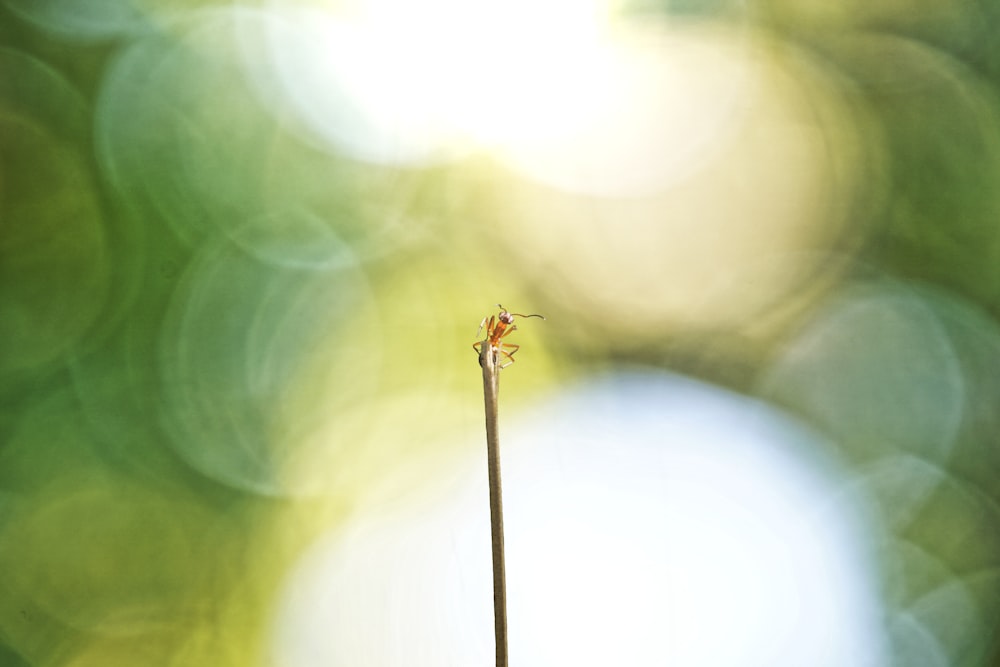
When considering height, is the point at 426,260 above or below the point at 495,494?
above

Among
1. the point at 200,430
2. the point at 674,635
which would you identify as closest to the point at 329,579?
the point at 200,430

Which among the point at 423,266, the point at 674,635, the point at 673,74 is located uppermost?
the point at 673,74

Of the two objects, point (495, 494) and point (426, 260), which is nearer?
point (495, 494)

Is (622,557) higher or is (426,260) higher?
(426,260)

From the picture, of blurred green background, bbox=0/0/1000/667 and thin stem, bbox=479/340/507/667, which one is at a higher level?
blurred green background, bbox=0/0/1000/667

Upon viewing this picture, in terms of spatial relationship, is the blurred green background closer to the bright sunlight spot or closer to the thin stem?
the bright sunlight spot

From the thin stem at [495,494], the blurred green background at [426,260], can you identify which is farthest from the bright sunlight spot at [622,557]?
the thin stem at [495,494]

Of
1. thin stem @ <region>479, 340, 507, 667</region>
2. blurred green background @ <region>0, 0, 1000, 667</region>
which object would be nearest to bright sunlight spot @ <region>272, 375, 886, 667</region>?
blurred green background @ <region>0, 0, 1000, 667</region>

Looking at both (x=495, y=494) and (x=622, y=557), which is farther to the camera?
(x=622, y=557)

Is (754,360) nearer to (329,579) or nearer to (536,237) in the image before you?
(536,237)
